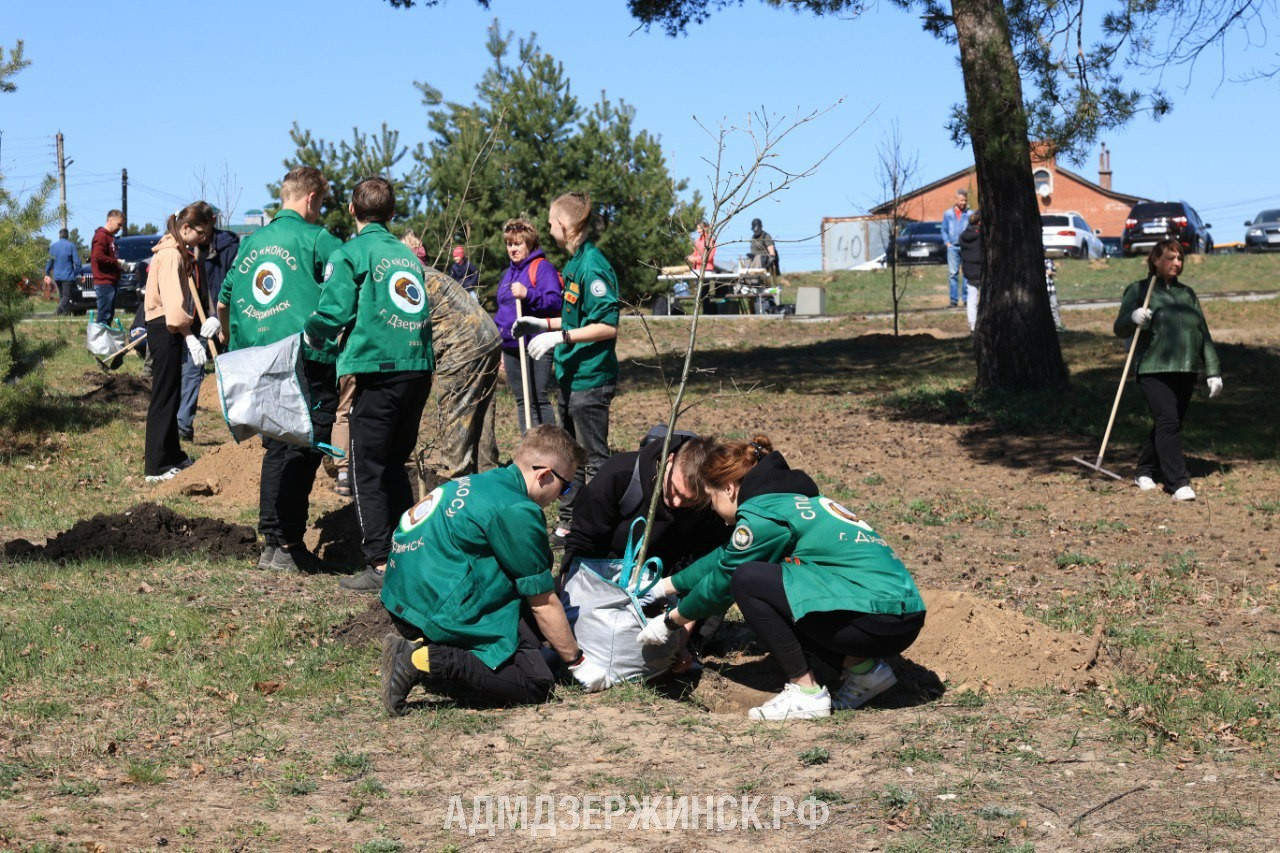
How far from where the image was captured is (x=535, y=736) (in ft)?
15.0

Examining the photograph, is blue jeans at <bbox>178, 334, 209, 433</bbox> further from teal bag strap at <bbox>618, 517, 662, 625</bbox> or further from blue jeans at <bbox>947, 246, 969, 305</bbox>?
blue jeans at <bbox>947, 246, 969, 305</bbox>

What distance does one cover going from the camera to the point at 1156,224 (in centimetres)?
3453

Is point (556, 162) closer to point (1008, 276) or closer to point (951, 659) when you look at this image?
point (1008, 276)

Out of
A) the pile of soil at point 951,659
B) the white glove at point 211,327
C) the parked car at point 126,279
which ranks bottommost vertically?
the pile of soil at point 951,659

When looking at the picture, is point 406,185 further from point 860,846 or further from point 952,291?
point 860,846

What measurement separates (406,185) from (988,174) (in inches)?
292

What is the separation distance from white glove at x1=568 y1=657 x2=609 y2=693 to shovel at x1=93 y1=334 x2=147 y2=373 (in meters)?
9.35

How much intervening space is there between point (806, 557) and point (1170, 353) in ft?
17.4

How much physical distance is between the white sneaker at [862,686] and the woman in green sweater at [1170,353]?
5.01 meters

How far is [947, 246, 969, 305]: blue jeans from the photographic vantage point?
21.5m

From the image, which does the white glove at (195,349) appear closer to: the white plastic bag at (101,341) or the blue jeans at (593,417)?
the blue jeans at (593,417)

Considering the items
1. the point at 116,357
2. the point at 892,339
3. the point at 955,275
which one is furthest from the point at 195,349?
the point at 955,275

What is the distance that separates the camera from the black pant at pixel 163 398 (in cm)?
949

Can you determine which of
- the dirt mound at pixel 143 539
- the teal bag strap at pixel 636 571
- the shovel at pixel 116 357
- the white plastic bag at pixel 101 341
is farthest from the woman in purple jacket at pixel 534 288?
the white plastic bag at pixel 101 341
